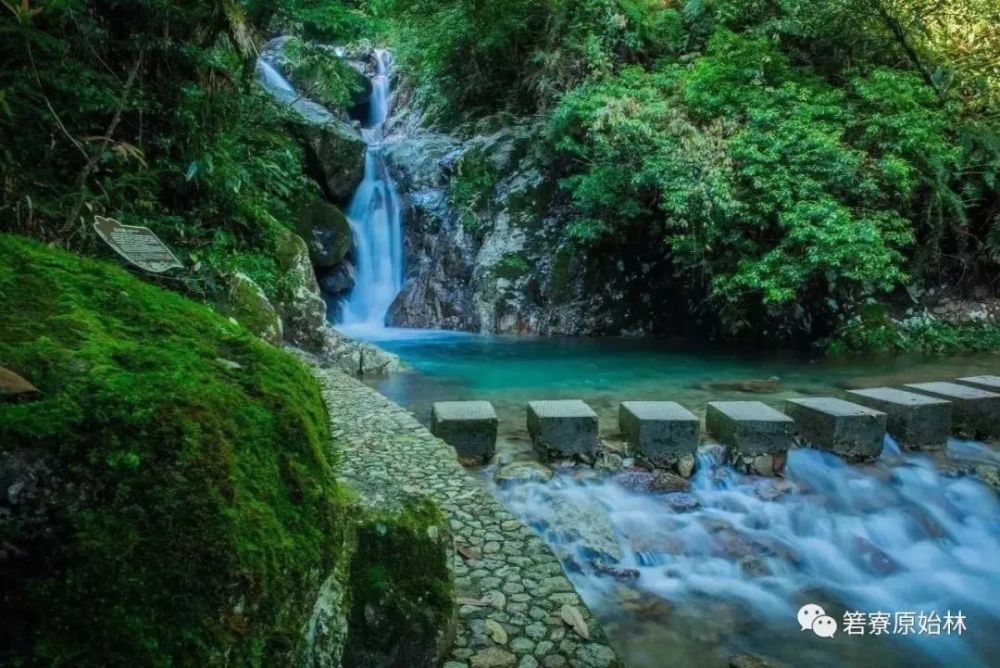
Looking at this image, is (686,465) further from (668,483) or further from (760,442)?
(760,442)

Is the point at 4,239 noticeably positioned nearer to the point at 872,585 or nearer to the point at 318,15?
the point at 872,585

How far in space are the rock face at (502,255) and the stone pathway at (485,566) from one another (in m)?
11.0

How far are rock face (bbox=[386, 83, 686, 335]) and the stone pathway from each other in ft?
36.2

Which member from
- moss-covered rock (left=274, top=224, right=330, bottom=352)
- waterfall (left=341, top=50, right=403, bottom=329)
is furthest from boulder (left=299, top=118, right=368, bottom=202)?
moss-covered rock (left=274, top=224, right=330, bottom=352)

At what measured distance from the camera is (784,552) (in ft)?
15.4

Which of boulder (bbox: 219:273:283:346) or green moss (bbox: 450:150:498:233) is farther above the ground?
green moss (bbox: 450:150:498:233)

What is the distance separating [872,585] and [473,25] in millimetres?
16388

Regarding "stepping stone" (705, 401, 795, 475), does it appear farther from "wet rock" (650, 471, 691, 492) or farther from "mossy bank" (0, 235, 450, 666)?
"mossy bank" (0, 235, 450, 666)

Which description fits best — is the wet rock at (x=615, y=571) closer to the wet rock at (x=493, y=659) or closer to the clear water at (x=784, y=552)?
the clear water at (x=784, y=552)

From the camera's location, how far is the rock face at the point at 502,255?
1568 centimetres

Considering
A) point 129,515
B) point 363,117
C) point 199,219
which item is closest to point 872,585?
point 129,515

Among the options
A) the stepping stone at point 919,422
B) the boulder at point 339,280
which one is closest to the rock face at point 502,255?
the boulder at point 339,280

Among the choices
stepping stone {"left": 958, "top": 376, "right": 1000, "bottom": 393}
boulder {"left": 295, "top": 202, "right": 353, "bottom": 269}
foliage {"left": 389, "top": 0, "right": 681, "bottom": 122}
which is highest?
foliage {"left": 389, "top": 0, "right": 681, "bottom": 122}

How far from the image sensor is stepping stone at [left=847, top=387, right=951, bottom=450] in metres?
6.08
